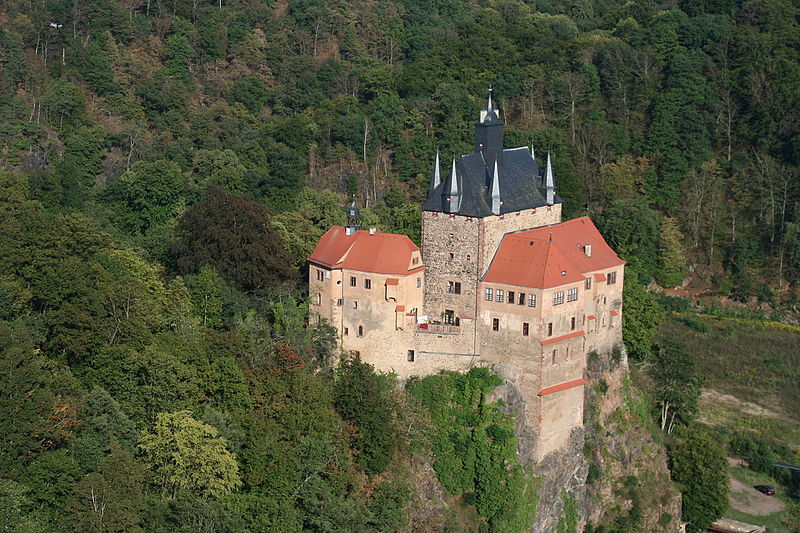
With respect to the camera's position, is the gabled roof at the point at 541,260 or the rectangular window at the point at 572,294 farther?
the rectangular window at the point at 572,294

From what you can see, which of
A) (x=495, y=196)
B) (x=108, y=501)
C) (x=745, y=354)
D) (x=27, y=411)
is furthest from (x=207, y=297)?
(x=745, y=354)

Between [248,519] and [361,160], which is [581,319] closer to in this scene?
[248,519]

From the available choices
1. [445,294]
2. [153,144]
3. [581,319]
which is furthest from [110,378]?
[153,144]

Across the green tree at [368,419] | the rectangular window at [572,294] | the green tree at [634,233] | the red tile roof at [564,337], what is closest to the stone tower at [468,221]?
the red tile roof at [564,337]

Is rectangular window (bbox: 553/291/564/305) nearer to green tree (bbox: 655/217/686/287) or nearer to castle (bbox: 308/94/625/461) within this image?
castle (bbox: 308/94/625/461)

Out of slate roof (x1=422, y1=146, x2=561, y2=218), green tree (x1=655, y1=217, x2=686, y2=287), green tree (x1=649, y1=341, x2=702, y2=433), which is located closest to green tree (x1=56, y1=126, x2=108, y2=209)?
slate roof (x1=422, y1=146, x2=561, y2=218)

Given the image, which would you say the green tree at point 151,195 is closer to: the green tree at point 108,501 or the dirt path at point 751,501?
the green tree at point 108,501
